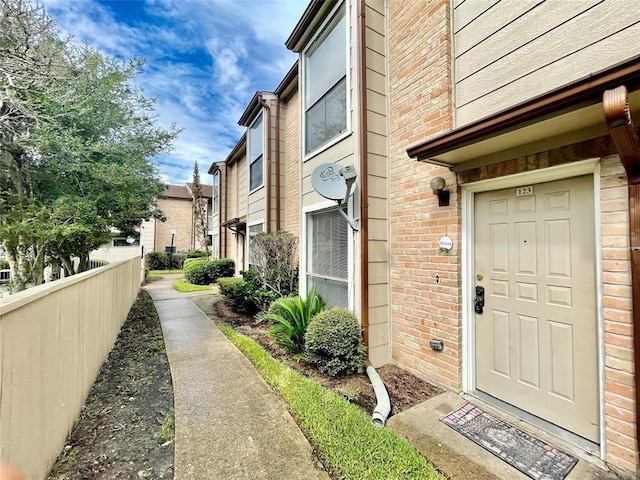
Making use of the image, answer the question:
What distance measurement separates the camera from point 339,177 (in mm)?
4621

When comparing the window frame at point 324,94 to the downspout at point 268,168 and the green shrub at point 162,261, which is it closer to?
the downspout at point 268,168

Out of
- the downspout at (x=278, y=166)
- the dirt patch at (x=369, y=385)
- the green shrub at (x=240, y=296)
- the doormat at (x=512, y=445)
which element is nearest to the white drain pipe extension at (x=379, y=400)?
the dirt patch at (x=369, y=385)

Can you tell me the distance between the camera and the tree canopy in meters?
6.09

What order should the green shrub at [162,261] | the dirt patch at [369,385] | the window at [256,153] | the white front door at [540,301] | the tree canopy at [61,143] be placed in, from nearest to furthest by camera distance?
the white front door at [540,301], the dirt patch at [369,385], the tree canopy at [61,143], the window at [256,153], the green shrub at [162,261]

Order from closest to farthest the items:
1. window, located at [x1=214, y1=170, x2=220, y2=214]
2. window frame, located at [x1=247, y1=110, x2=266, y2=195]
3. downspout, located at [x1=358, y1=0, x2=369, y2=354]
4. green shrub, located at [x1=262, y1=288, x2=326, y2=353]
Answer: downspout, located at [x1=358, y1=0, x2=369, y2=354], green shrub, located at [x1=262, y1=288, x2=326, y2=353], window frame, located at [x1=247, y1=110, x2=266, y2=195], window, located at [x1=214, y1=170, x2=220, y2=214]

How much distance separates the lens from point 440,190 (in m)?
3.80

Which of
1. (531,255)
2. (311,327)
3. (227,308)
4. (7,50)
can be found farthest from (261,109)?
(531,255)

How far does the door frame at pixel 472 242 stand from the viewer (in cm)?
257

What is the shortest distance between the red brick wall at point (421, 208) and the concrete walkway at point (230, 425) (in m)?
2.05

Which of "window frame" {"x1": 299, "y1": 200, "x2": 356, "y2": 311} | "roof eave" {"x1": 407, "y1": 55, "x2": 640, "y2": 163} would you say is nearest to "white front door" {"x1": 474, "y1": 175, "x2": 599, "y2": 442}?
"roof eave" {"x1": 407, "y1": 55, "x2": 640, "y2": 163}

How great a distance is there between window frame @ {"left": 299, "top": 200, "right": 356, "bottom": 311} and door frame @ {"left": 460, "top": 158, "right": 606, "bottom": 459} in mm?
1613

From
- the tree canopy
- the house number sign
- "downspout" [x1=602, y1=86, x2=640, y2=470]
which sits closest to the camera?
"downspout" [x1=602, y1=86, x2=640, y2=470]

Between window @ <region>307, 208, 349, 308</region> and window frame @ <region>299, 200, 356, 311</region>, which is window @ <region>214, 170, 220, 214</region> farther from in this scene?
window @ <region>307, 208, 349, 308</region>

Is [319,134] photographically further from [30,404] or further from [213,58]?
[213,58]
